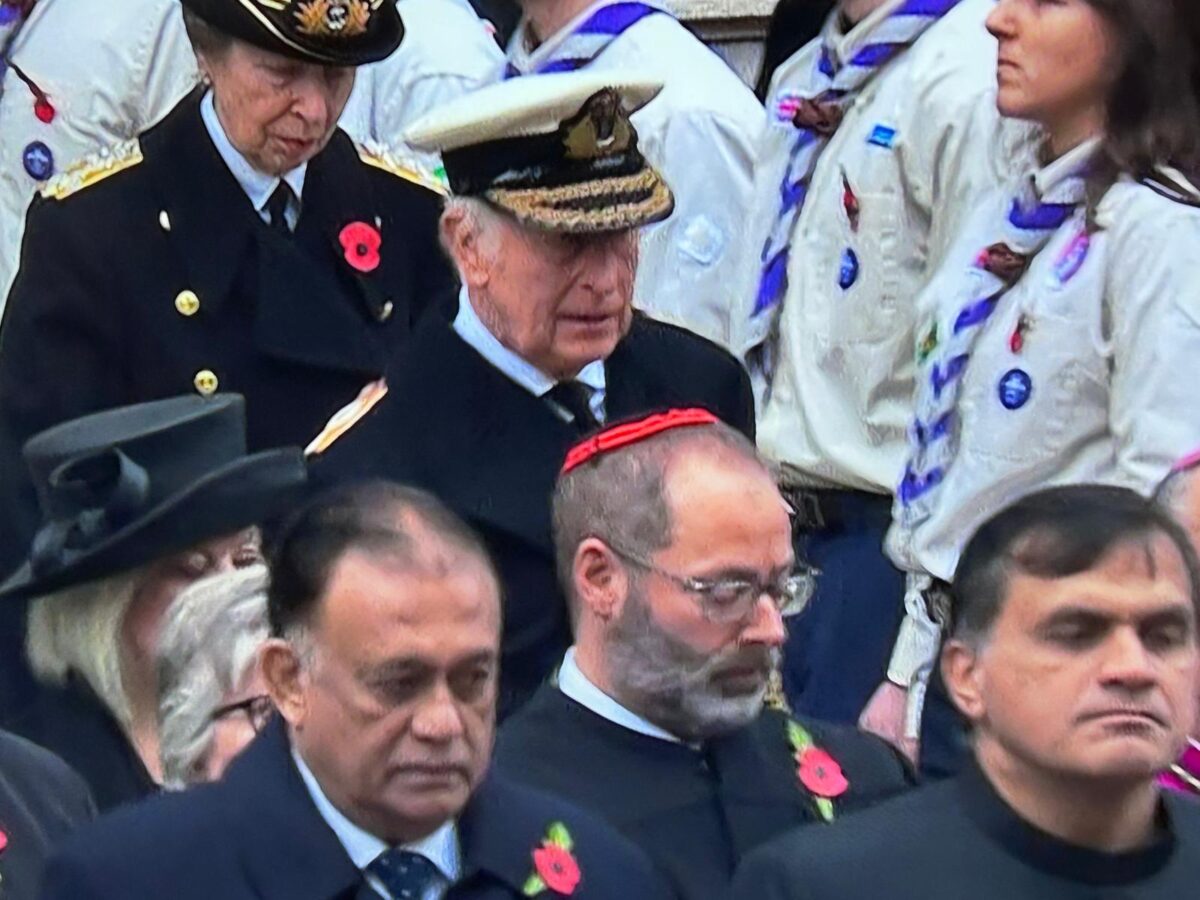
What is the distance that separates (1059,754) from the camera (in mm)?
4098

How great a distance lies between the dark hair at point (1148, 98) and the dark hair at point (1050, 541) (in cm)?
152

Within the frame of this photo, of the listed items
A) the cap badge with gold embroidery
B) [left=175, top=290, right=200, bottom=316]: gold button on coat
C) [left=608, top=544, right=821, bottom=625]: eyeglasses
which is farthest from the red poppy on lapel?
the cap badge with gold embroidery

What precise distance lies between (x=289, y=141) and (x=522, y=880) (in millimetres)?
1954

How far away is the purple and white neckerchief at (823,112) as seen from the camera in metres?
6.46

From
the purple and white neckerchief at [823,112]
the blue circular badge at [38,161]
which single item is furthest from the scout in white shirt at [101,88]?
the purple and white neckerchief at [823,112]

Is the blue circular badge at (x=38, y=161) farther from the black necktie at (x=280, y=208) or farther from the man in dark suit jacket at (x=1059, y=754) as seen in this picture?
the man in dark suit jacket at (x=1059, y=754)

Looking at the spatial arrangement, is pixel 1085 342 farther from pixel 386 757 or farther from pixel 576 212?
pixel 386 757

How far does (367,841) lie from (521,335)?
141cm

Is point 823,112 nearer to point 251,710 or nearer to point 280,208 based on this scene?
point 280,208

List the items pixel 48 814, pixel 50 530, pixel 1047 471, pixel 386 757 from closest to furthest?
1. pixel 386 757
2. pixel 48 814
3. pixel 50 530
4. pixel 1047 471

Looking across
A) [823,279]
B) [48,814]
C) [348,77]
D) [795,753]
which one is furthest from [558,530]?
[823,279]

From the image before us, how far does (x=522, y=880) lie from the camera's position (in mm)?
4059

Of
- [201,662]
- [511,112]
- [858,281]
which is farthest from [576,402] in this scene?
[858,281]

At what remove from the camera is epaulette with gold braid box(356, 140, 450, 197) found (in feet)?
19.6
